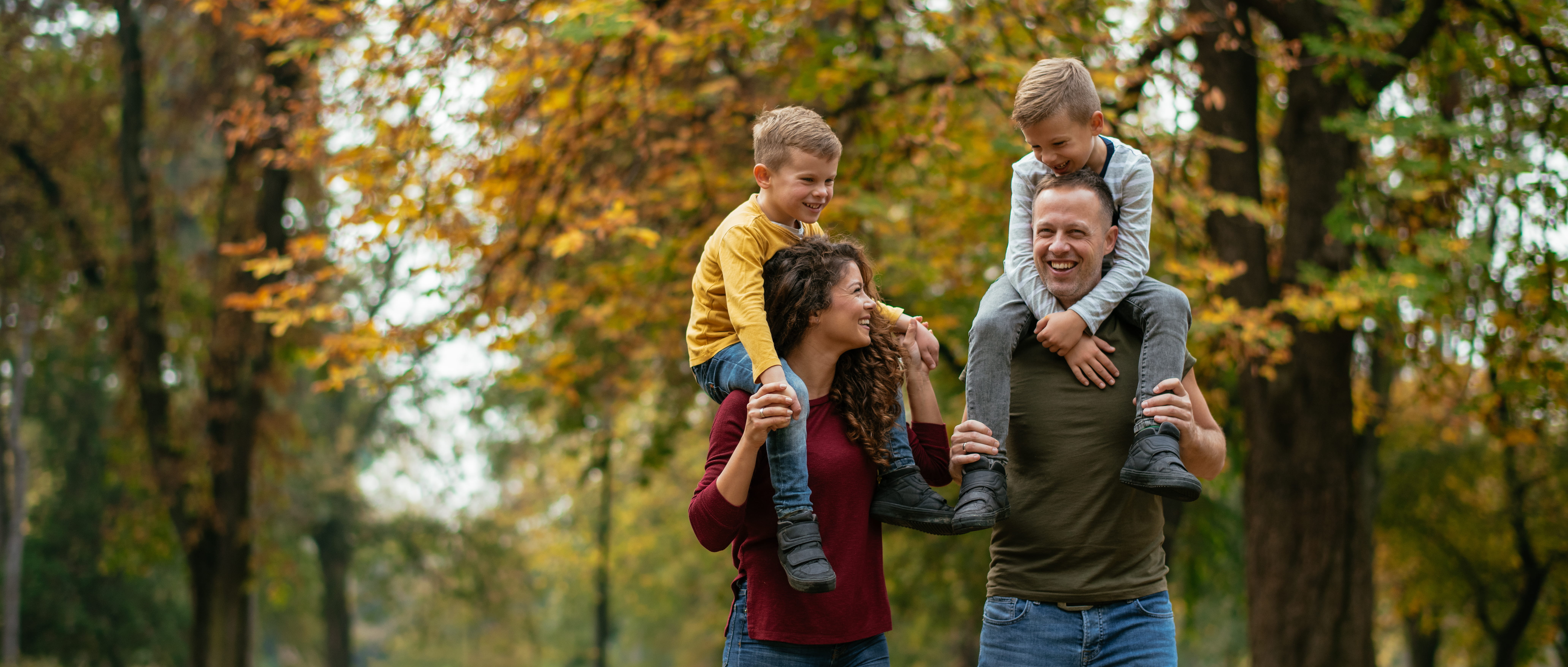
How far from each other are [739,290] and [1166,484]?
3.31 ft

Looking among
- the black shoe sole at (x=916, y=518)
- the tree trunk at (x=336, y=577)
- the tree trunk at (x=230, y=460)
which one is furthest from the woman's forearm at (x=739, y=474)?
the tree trunk at (x=336, y=577)

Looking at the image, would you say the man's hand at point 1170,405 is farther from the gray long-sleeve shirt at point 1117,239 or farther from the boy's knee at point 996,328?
the boy's knee at point 996,328

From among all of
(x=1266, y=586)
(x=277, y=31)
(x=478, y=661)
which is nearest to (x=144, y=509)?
(x=277, y=31)

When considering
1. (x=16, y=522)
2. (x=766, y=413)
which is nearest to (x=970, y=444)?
(x=766, y=413)

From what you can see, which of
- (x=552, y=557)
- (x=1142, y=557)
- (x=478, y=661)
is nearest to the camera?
(x=1142, y=557)

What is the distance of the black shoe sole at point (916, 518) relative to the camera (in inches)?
94.2

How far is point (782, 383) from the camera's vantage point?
7.74 ft

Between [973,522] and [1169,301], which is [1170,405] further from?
[973,522]

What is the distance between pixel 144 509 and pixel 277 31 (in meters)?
6.62

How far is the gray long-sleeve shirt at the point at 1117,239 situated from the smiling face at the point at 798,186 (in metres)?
0.46

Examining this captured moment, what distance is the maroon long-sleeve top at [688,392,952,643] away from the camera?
2.39 metres

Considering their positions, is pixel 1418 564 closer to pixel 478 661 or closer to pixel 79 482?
pixel 478 661

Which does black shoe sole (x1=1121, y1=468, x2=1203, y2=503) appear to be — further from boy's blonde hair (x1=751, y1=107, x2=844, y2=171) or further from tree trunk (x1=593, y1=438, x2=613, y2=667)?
tree trunk (x1=593, y1=438, x2=613, y2=667)

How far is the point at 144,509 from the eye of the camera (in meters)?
11.0
